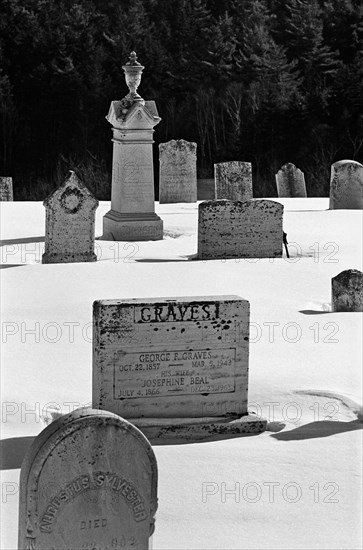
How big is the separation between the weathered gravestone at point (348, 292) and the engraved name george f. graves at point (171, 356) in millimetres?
3877

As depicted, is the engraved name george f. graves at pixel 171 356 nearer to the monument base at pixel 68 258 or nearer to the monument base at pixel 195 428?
the monument base at pixel 195 428

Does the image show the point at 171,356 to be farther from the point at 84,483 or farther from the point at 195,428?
the point at 84,483

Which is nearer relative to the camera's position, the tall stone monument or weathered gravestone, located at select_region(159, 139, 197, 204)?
the tall stone monument

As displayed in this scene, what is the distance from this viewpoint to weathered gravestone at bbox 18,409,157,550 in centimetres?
554

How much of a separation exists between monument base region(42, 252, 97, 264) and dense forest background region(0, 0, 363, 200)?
1924 cm

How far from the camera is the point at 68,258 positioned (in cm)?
1537

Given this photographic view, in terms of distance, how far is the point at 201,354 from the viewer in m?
8.37

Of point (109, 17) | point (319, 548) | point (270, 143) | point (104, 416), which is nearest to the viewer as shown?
point (104, 416)

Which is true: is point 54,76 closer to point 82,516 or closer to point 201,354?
point 201,354

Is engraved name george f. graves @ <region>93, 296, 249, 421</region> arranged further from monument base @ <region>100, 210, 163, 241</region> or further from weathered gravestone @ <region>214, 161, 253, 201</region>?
weathered gravestone @ <region>214, 161, 253, 201</region>

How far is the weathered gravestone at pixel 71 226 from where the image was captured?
15188 mm

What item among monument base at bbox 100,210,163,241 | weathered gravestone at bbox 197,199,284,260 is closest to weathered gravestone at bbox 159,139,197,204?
monument base at bbox 100,210,163,241

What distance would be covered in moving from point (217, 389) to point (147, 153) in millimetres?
9167

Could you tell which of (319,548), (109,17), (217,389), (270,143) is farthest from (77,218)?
(109,17)
